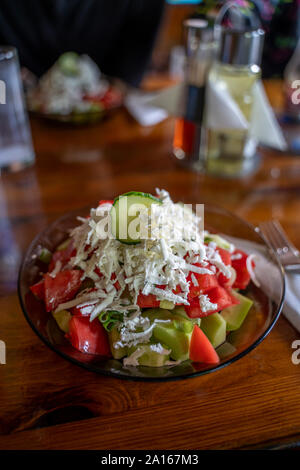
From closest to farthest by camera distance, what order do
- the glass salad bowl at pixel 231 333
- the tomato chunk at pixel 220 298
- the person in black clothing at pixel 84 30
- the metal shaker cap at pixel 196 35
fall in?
the glass salad bowl at pixel 231 333 < the tomato chunk at pixel 220 298 < the metal shaker cap at pixel 196 35 < the person in black clothing at pixel 84 30

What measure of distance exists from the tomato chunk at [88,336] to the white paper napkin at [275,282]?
1.14ft

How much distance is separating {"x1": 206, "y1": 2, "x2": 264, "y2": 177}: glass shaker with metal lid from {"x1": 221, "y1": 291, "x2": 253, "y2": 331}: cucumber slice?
70 centimetres

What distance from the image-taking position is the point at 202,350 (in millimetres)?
694

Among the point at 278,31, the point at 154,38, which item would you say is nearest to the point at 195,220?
the point at 154,38

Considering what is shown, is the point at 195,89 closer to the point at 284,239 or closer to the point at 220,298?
the point at 284,239

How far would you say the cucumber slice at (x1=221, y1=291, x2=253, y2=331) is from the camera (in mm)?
787

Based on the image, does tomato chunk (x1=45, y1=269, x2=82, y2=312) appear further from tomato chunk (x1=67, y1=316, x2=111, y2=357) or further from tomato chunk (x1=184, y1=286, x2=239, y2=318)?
tomato chunk (x1=184, y1=286, x2=239, y2=318)

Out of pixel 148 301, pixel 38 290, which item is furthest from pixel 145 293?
pixel 38 290

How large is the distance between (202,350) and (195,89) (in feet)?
3.13

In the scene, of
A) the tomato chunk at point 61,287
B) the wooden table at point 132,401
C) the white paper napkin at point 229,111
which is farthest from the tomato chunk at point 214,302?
the white paper napkin at point 229,111

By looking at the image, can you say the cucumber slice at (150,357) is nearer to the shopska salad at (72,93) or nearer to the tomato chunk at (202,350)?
the tomato chunk at (202,350)

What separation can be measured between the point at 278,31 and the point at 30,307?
2661 mm

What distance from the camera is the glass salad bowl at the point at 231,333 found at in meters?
0.66

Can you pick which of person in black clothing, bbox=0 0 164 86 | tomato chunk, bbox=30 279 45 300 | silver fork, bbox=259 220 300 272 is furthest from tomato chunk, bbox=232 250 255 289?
person in black clothing, bbox=0 0 164 86
